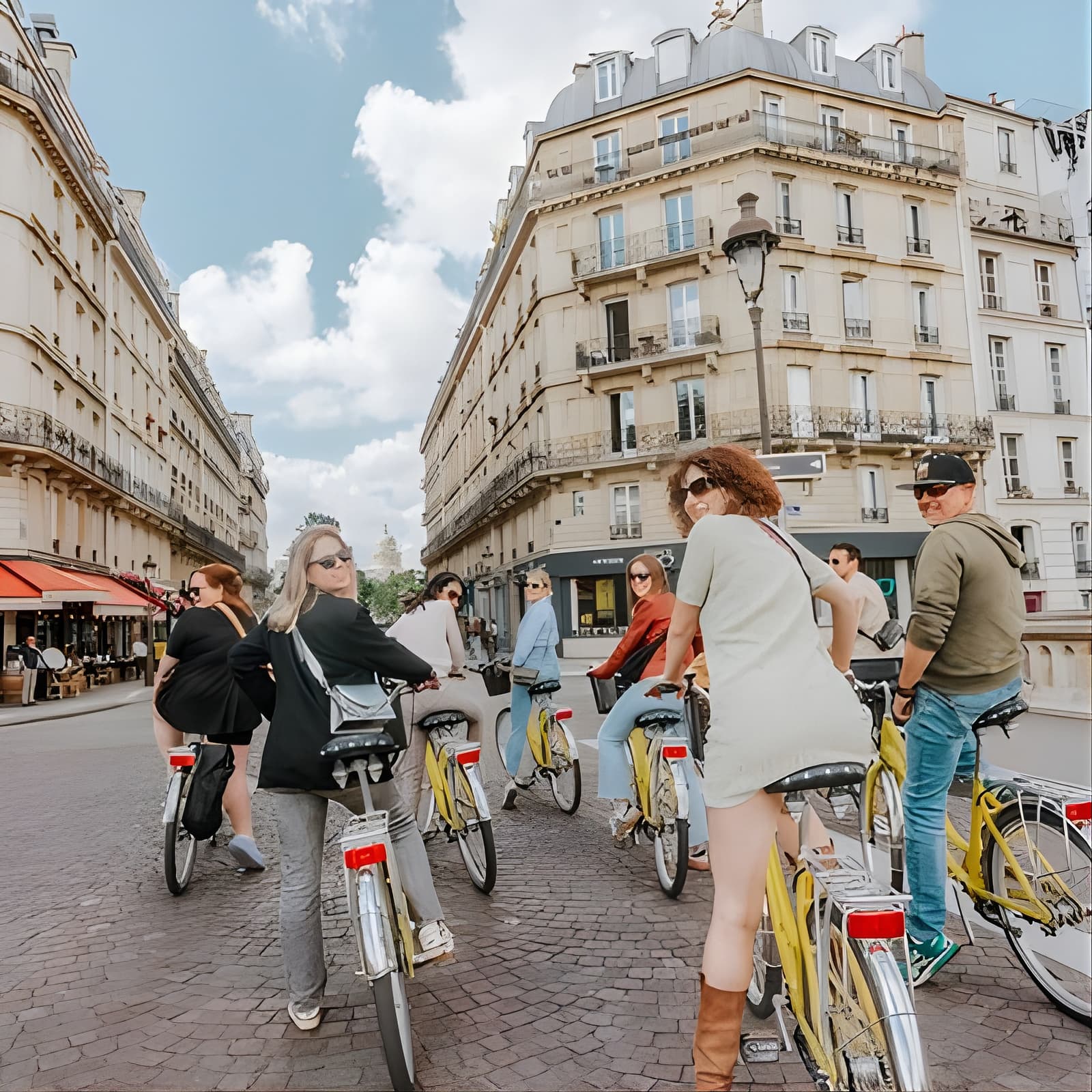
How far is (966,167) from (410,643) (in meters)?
34.5

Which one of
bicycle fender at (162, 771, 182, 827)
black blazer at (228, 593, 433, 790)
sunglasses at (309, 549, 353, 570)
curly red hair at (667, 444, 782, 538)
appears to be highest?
curly red hair at (667, 444, 782, 538)

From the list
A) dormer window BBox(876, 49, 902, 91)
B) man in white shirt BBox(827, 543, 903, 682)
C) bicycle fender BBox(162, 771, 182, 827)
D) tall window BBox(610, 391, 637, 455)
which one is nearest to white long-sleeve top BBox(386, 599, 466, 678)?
bicycle fender BBox(162, 771, 182, 827)

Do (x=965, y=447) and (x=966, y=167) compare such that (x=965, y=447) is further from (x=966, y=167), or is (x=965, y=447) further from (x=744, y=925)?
(x=744, y=925)

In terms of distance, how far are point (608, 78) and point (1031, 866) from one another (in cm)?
3469

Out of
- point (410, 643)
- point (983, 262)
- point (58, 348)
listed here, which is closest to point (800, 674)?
point (410, 643)

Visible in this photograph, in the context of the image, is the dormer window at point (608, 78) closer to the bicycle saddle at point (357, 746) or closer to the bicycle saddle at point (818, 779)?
the bicycle saddle at point (357, 746)

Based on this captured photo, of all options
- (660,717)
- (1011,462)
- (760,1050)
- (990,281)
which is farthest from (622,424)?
(760,1050)

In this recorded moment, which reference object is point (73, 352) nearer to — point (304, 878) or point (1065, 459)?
point (304, 878)

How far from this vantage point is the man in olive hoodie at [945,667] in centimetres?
320

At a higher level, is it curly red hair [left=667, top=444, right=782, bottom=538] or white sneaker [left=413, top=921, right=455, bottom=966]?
curly red hair [left=667, top=444, right=782, bottom=538]

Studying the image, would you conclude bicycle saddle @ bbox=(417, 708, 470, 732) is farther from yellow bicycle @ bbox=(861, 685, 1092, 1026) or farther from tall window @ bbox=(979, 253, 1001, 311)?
tall window @ bbox=(979, 253, 1001, 311)

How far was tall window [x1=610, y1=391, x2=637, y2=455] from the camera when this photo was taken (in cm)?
3125

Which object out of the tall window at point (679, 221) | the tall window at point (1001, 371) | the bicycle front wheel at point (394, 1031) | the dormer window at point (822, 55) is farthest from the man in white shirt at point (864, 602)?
the dormer window at point (822, 55)

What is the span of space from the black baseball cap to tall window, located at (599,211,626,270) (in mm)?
29147
